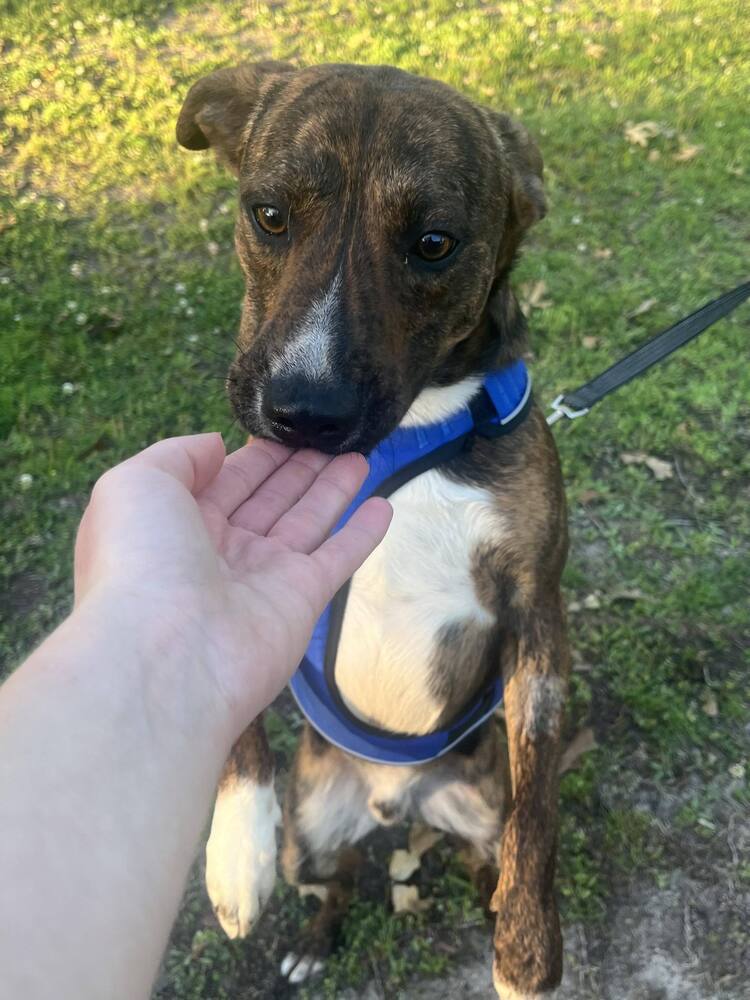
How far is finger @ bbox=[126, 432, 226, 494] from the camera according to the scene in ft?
6.46

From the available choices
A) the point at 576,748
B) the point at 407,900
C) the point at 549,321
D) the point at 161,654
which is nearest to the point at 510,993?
the point at 407,900

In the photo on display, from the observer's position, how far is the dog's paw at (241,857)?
9.00ft

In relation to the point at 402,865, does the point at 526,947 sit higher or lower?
higher

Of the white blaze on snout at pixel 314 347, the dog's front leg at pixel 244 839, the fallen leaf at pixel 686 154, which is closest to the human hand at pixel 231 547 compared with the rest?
the white blaze on snout at pixel 314 347

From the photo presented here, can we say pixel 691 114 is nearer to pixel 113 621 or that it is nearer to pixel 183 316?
pixel 183 316

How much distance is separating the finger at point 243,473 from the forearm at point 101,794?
0.65 meters

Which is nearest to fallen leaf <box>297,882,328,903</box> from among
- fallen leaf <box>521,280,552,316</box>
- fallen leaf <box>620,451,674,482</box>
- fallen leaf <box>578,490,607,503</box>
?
fallen leaf <box>578,490,607,503</box>

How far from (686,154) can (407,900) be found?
5922 mm

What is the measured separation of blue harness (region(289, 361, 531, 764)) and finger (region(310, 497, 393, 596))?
0.30 metres

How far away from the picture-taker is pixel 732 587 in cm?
383

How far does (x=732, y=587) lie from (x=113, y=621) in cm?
320

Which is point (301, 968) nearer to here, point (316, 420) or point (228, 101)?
point (316, 420)

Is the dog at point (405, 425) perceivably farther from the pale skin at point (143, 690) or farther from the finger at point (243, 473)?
the pale skin at point (143, 690)

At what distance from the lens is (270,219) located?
244 cm
